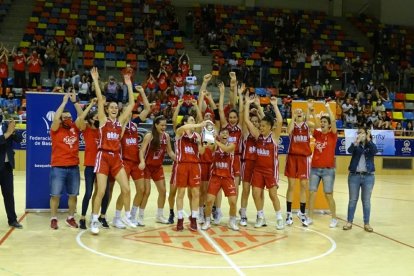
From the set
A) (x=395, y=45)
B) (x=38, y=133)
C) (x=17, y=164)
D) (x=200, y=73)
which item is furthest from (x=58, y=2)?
(x=38, y=133)

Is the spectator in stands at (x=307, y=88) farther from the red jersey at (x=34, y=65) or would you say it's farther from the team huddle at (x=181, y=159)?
the team huddle at (x=181, y=159)

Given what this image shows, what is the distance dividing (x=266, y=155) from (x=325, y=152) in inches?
49.2

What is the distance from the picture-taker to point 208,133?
A: 810 cm

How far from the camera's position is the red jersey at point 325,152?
9430mm

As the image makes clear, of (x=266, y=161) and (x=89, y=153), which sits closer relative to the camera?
(x=89, y=153)

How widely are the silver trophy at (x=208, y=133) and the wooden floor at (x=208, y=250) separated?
1.43m

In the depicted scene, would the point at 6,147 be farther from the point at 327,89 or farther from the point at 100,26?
the point at 100,26

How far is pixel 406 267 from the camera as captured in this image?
22.7 ft

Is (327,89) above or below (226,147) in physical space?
above

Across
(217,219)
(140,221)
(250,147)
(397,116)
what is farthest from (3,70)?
(397,116)

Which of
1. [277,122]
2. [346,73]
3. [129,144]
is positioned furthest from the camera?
[346,73]

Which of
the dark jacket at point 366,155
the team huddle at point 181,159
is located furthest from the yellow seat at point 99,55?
the dark jacket at point 366,155

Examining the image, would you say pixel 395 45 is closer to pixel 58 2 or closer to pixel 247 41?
pixel 247 41

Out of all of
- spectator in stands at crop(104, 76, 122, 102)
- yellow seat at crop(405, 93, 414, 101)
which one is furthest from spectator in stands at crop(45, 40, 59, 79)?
yellow seat at crop(405, 93, 414, 101)
